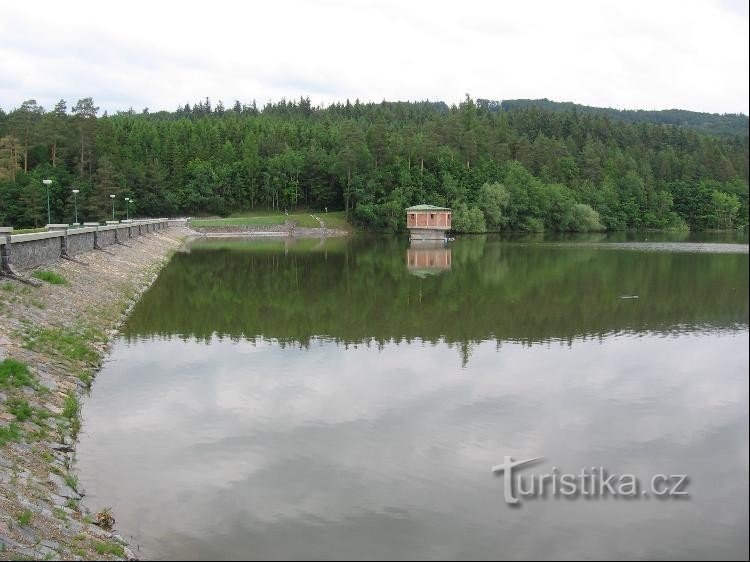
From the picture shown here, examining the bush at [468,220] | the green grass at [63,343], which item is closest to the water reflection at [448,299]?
the green grass at [63,343]

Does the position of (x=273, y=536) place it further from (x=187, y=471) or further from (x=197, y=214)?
(x=197, y=214)

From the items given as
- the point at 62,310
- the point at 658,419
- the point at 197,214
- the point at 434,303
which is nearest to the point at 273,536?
the point at 658,419

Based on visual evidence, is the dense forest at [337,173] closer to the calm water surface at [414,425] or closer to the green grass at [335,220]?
the green grass at [335,220]

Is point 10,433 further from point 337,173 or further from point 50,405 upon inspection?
point 337,173

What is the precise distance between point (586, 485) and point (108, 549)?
6.87m

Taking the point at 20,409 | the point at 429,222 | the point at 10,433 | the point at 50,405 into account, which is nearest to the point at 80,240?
the point at 50,405

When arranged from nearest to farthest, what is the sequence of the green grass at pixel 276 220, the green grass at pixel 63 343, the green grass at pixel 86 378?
the green grass at pixel 86 378 < the green grass at pixel 63 343 < the green grass at pixel 276 220

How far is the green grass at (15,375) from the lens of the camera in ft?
41.5

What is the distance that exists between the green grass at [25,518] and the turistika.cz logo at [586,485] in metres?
6.41

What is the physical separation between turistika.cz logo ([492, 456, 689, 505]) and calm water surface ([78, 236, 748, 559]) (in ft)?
0.63

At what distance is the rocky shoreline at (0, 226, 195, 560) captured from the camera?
827cm

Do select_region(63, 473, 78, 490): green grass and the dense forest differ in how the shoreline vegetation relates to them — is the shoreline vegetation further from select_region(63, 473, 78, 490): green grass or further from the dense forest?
select_region(63, 473, 78, 490): green grass

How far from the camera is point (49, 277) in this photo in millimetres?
23844

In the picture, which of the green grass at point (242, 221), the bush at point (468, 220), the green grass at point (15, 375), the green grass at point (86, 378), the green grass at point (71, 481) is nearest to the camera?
the green grass at point (71, 481)
